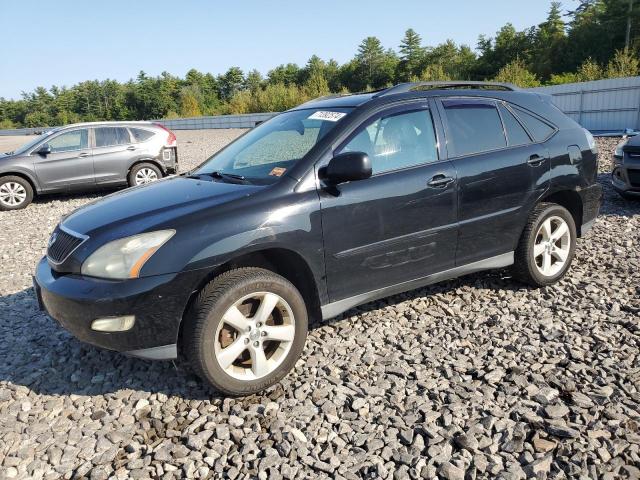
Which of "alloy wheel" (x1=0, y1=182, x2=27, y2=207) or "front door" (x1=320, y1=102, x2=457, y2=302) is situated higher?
"front door" (x1=320, y1=102, x2=457, y2=302)

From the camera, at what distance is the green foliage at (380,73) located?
51.8m

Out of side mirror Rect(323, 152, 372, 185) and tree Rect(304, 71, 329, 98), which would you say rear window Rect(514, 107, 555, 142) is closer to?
side mirror Rect(323, 152, 372, 185)

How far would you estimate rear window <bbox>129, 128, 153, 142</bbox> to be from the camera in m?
11.5

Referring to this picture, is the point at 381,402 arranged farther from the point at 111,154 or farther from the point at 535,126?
the point at 111,154

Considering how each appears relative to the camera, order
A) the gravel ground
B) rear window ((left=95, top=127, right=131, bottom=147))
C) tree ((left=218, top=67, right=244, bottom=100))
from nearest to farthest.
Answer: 1. the gravel ground
2. rear window ((left=95, top=127, right=131, bottom=147))
3. tree ((left=218, top=67, right=244, bottom=100))

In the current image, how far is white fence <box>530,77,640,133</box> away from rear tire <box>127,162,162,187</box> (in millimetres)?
A: 14460

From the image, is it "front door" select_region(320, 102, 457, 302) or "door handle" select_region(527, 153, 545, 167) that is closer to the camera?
"front door" select_region(320, 102, 457, 302)

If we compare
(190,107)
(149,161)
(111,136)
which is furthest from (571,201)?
(190,107)

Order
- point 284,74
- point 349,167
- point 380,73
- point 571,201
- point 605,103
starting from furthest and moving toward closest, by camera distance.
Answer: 1. point 284,74
2. point 380,73
3. point 605,103
4. point 571,201
5. point 349,167

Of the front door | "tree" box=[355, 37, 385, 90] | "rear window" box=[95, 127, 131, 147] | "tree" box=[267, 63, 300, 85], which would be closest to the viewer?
the front door

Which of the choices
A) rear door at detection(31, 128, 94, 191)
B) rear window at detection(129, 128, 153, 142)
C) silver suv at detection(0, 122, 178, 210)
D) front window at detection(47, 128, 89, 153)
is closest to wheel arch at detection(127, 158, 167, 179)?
silver suv at detection(0, 122, 178, 210)

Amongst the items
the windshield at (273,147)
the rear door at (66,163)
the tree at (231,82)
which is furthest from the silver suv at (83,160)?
the tree at (231,82)

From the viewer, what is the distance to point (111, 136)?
37.1 feet

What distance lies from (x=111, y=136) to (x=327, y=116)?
8.93 metres
